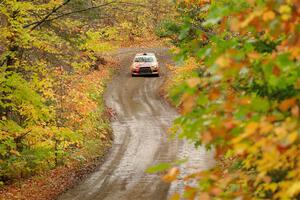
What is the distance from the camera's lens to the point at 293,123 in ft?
10.5

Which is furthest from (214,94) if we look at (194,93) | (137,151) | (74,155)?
(137,151)

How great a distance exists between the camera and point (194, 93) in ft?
12.8

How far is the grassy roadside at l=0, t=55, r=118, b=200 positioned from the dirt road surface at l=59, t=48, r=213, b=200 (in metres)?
0.43

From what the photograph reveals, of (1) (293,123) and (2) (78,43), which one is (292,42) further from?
(2) (78,43)

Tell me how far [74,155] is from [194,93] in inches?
575

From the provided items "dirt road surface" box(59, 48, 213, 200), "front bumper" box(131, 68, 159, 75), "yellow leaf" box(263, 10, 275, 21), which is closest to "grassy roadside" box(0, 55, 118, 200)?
"dirt road surface" box(59, 48, 213, 200)

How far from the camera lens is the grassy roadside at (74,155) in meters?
14.2

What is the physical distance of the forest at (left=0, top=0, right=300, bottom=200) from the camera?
356 centimetres

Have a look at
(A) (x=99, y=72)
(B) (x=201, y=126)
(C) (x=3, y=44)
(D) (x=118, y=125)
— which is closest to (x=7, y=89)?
(C) (x=3, y=44)

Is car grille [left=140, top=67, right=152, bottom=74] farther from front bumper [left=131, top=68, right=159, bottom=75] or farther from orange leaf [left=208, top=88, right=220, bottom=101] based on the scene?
orange leaf [left=208, top=88, right=220, bottom=101]

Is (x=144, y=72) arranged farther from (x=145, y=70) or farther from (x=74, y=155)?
(x=74, y=155)

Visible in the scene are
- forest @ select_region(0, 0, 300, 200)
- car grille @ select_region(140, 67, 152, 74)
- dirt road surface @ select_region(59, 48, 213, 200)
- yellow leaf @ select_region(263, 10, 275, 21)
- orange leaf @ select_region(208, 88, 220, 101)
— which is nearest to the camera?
yellow leaf @ select_region(263, 10, 275, 21)

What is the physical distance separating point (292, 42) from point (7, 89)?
9.62 m

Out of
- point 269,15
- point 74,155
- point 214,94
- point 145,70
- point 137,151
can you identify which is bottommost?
point 137,151
